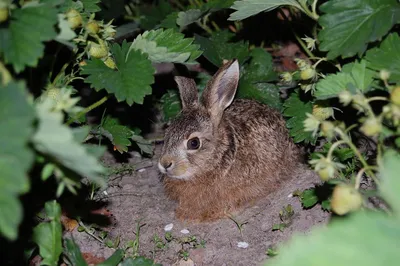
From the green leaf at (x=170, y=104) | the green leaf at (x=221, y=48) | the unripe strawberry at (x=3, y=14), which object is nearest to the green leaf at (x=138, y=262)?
the unripe strawberry at (x=3, y=14)

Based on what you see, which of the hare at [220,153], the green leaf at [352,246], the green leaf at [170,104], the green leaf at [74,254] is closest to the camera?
the green leaf at [352,246]

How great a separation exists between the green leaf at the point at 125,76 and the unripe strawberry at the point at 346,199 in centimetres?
134

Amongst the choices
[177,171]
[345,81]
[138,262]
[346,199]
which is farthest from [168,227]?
[346,199]

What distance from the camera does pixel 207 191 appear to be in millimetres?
4414

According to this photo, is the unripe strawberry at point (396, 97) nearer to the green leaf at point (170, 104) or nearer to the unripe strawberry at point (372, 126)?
the unripe strawberry at point (372, 126)

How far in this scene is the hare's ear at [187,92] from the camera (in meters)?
4.53

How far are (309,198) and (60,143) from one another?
2140 mm

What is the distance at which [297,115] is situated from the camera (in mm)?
4293

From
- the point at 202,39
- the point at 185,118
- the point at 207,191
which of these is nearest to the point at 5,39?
the point at 185,118

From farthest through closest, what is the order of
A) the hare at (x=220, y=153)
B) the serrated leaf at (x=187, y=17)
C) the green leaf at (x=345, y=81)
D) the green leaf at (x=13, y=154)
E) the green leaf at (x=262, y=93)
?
the green leaf at (x=262, y=93), the serrated leaf at (x=187, y=17), the hare at (x=220, y=153), the green leaf at (x=345, y=81), the green leaf at (x=13, y=154)

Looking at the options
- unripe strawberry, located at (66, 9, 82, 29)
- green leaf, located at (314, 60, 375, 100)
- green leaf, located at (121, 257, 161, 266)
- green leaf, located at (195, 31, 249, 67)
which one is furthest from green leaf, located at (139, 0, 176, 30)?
green leaf, located at (121, 257, 161, 266)

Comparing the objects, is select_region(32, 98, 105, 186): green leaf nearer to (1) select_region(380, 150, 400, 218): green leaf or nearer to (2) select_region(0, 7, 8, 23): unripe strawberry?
(2) select_region(0, 7, 8, 23): unripe strawberry

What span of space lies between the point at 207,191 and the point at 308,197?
680 millimetres

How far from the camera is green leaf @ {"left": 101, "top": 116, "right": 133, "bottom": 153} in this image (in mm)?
4309
